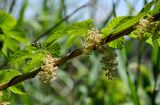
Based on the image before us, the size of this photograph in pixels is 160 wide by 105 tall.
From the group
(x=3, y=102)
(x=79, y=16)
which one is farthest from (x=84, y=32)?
(x=79, y=16)

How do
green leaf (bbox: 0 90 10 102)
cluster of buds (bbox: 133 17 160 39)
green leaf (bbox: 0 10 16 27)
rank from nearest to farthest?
cluster of buds (bbox: 133 17 160 39) → green leaf (bbox: 0 90 10 102) → green leaf (bbox: 0 10 16 27)

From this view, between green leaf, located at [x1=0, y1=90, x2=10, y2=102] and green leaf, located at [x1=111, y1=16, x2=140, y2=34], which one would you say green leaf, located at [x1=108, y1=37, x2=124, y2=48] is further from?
green leaf, located at [x1=0, y1=90, x2=10, y2=102]

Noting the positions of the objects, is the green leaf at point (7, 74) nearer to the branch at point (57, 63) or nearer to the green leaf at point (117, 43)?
the branch at point (57, 63)

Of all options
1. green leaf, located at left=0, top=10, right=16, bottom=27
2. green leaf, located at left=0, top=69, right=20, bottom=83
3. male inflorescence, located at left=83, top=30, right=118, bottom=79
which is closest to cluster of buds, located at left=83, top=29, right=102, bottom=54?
male inflorescence, located at left=83, top=30, right=118, bottom=79

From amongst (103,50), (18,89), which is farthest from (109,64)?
(18,89)

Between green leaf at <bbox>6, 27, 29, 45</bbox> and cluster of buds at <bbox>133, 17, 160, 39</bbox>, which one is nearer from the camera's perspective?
cluster of buds at <bbox>133, 17, 160, 39</bbox>

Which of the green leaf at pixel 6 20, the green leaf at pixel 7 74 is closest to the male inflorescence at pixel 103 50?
the green leaf at pixel 7 74

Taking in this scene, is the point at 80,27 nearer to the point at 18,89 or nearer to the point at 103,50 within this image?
the point at 103,50
